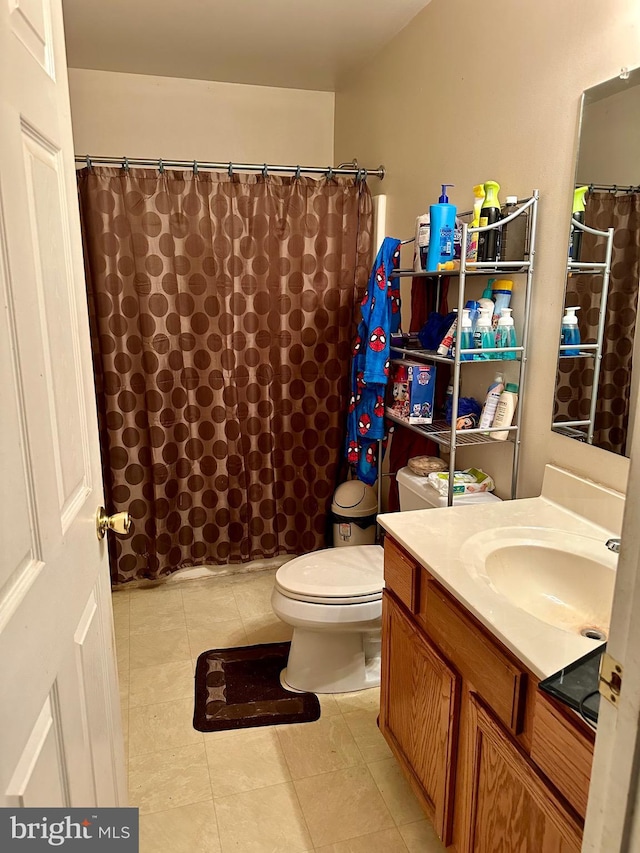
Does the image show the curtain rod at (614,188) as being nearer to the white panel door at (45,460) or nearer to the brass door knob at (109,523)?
the white panel door at (45,460)

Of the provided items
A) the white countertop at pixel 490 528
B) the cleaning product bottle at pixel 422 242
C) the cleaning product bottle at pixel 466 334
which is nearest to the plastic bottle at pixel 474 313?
the cleaning product bottle at pixel 466 334

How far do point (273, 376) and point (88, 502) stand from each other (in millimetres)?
1803

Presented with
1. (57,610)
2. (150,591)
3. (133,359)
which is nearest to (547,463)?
(57,610)

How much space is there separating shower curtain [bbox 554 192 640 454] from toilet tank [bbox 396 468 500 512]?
442 millimetres

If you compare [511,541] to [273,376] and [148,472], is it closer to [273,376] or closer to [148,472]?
[273,376]

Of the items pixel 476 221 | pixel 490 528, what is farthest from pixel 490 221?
pixel 490 528

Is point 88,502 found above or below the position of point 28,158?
below

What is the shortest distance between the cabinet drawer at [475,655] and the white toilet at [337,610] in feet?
1.86

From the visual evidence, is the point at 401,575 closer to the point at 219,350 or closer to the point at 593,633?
the point at 593,633

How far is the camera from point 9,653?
0.72 meters

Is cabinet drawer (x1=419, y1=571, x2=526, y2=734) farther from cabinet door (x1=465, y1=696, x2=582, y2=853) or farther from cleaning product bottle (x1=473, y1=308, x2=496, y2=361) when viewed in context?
cleaning product bottle (x1=473, y1=308, x2=496, y2=361)

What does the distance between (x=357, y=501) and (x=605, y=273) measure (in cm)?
160

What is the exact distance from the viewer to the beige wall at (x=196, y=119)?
2912mm

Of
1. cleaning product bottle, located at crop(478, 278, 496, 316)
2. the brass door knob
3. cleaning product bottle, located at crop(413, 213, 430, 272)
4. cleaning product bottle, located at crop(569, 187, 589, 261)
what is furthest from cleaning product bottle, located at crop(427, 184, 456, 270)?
the brass door knob
